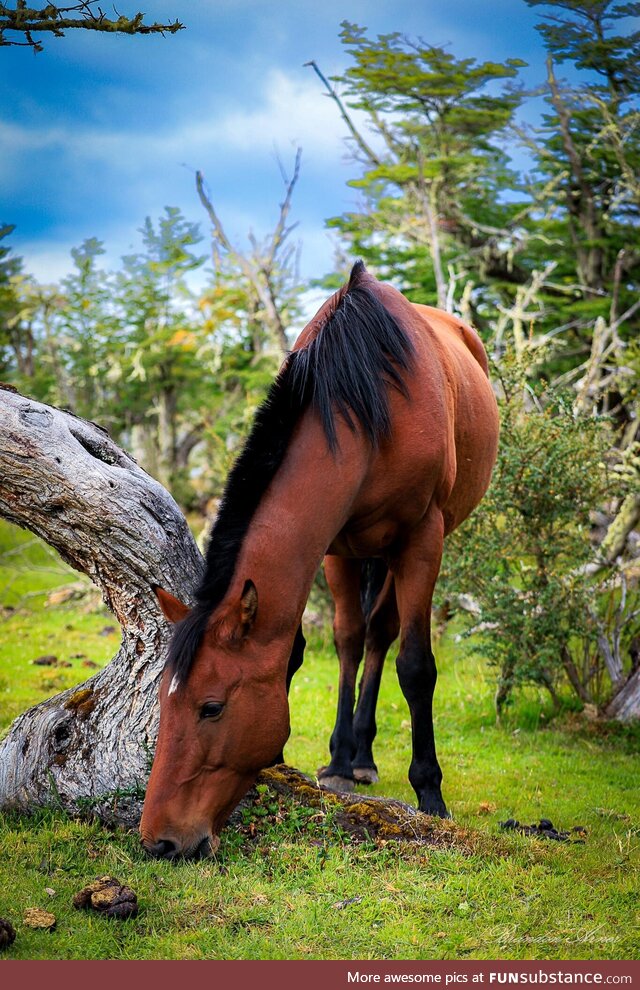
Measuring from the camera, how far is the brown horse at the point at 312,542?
3334 mm

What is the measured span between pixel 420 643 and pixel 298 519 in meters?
1.20

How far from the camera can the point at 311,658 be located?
9.41 meters

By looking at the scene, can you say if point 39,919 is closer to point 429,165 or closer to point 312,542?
point 312,542

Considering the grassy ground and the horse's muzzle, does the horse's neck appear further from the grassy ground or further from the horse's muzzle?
the grassy ground

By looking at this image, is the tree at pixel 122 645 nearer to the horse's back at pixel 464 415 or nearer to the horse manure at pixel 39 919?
the horse manure at pixel 39 919

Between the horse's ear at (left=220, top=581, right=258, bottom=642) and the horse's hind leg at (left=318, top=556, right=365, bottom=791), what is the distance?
72.0 inches

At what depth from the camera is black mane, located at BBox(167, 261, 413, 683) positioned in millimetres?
3447

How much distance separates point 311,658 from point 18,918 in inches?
255

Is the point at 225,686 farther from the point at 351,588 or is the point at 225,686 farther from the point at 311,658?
the point at 311,658

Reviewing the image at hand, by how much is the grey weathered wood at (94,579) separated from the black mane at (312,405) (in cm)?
66

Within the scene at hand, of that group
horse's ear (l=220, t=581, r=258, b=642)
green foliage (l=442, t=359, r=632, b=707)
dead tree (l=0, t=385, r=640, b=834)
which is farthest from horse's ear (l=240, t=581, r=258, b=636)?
green foliage (l=442, t=359, r=632, b=707)

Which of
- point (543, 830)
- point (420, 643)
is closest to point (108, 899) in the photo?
point (420, 643)

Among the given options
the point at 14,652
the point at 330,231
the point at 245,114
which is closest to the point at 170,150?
the point at 330,231

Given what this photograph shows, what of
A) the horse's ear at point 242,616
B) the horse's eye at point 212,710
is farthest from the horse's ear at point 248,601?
the horse's eye at point 212,710
